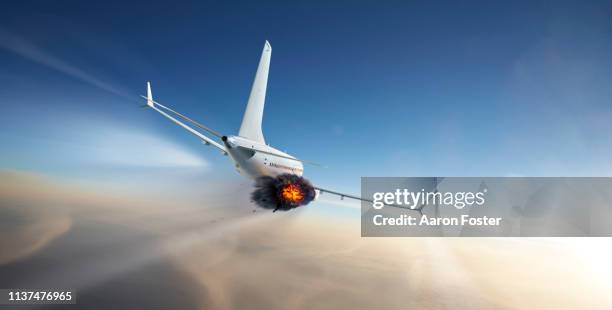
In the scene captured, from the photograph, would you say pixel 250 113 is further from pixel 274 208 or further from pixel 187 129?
pixel 274 208

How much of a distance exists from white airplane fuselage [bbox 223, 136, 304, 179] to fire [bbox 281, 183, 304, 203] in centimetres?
223

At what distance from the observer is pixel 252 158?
36938 millimetres

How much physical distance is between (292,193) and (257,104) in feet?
44.0

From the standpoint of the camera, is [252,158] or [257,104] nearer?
[252,158]

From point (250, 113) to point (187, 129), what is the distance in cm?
855

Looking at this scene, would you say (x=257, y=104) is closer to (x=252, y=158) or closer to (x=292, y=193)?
(x=252, y=158)

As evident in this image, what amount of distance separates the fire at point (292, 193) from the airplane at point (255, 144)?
209 cm

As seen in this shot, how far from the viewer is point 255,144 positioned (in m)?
38.4

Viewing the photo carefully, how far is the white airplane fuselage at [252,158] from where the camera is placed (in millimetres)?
36053

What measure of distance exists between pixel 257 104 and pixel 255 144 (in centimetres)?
710

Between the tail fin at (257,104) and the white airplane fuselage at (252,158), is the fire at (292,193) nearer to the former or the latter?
the white airplane fuselage at (252,158)

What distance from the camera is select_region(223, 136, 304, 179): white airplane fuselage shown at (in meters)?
36.1

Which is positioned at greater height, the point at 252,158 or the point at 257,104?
the point at 257,104

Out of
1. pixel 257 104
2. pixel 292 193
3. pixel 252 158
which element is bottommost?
pixel 292 193
